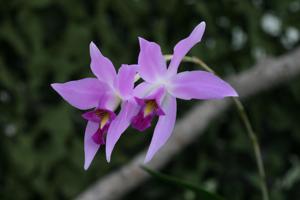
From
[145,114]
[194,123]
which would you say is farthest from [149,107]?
[194,123]

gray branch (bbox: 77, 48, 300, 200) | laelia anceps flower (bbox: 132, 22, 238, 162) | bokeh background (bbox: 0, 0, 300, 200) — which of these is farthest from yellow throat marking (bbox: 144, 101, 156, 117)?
bokeh background (bbox: 0, 0, 300, 200)

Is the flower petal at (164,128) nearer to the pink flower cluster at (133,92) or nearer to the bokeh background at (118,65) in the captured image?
the pink flower cluster at (133,92)

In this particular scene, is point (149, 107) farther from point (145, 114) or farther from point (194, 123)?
point (194, 123)

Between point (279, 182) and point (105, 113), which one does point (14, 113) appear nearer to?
point (279, 182)

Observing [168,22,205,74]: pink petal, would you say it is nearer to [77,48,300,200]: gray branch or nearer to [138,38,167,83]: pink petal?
[138,38,167,83]: pink petal

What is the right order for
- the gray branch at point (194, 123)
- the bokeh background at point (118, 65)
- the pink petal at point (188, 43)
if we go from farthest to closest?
the bokeh background at point (118, 65) → the gray branch at point (194, 123) → the pink petal at point (188, 43)

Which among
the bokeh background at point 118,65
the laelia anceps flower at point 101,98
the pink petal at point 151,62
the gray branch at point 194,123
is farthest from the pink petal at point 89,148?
the bokeh background at point 118,65

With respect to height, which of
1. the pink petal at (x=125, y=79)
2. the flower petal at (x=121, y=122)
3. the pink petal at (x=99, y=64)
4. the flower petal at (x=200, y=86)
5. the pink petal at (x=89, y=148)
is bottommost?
the pink petal at (x=89, y=148)
